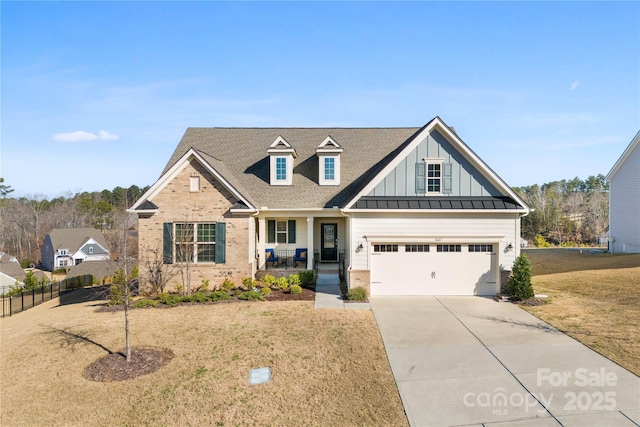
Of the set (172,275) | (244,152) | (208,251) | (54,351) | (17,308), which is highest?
(244,152)

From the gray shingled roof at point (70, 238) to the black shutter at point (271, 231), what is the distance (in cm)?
4840

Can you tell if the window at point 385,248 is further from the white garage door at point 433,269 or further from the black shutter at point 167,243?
the black shutter at point 167,243

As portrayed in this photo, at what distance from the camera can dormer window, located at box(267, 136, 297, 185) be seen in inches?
734

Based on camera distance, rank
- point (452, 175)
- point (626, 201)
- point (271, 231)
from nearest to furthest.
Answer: point (452, 175), point (271, 231), point (626, 201)

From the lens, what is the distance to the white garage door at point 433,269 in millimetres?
14789

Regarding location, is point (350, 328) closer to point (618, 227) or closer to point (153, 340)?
point (153, 340)

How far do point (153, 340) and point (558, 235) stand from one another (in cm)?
5175

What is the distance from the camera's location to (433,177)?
14969mm

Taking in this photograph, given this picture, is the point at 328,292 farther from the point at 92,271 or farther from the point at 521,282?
the point at 92,271

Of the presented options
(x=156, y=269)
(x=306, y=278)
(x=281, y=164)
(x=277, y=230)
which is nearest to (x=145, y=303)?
(x=156, y=269)

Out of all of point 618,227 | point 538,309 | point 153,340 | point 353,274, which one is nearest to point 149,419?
point 153,340

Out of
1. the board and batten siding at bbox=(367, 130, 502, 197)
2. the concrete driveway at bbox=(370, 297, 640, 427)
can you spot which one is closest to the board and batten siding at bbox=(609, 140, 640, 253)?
the board and batten siding at bbox=(367, 130, 502, 197)

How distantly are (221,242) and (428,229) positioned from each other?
9445 mm

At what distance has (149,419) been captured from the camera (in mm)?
6465
